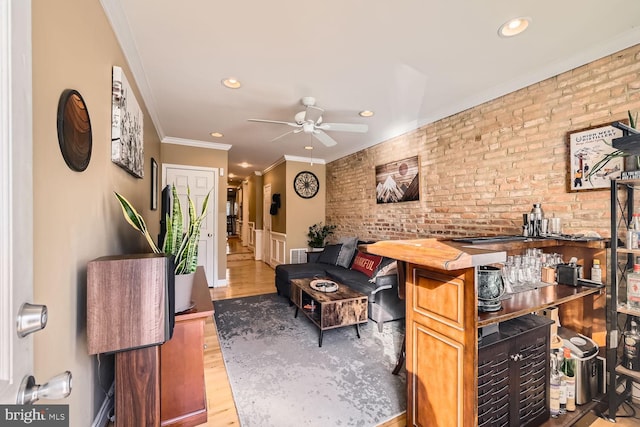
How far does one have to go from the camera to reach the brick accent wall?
1971 mm

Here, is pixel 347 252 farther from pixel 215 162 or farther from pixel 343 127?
pixel 215 162

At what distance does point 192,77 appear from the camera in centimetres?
248

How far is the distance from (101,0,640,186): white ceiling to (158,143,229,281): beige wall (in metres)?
1.39

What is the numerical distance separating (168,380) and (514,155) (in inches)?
129

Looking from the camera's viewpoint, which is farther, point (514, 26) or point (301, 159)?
point (301, 159)

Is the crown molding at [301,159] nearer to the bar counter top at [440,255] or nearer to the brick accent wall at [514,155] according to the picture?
the brick accent wall at [514,155]

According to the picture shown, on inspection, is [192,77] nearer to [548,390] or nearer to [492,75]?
[492,75]

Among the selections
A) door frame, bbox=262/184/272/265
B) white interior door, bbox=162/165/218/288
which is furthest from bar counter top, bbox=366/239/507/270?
door frame, bbox=262/184/272/265

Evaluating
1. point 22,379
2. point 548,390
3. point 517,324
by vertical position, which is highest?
point 22,379

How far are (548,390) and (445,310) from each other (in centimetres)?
99

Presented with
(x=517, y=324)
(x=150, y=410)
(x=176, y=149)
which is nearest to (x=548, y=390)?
(x=517, y=324)

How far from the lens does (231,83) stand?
2.58 metres

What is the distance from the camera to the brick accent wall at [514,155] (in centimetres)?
197

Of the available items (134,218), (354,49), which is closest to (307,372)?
(134,218)
